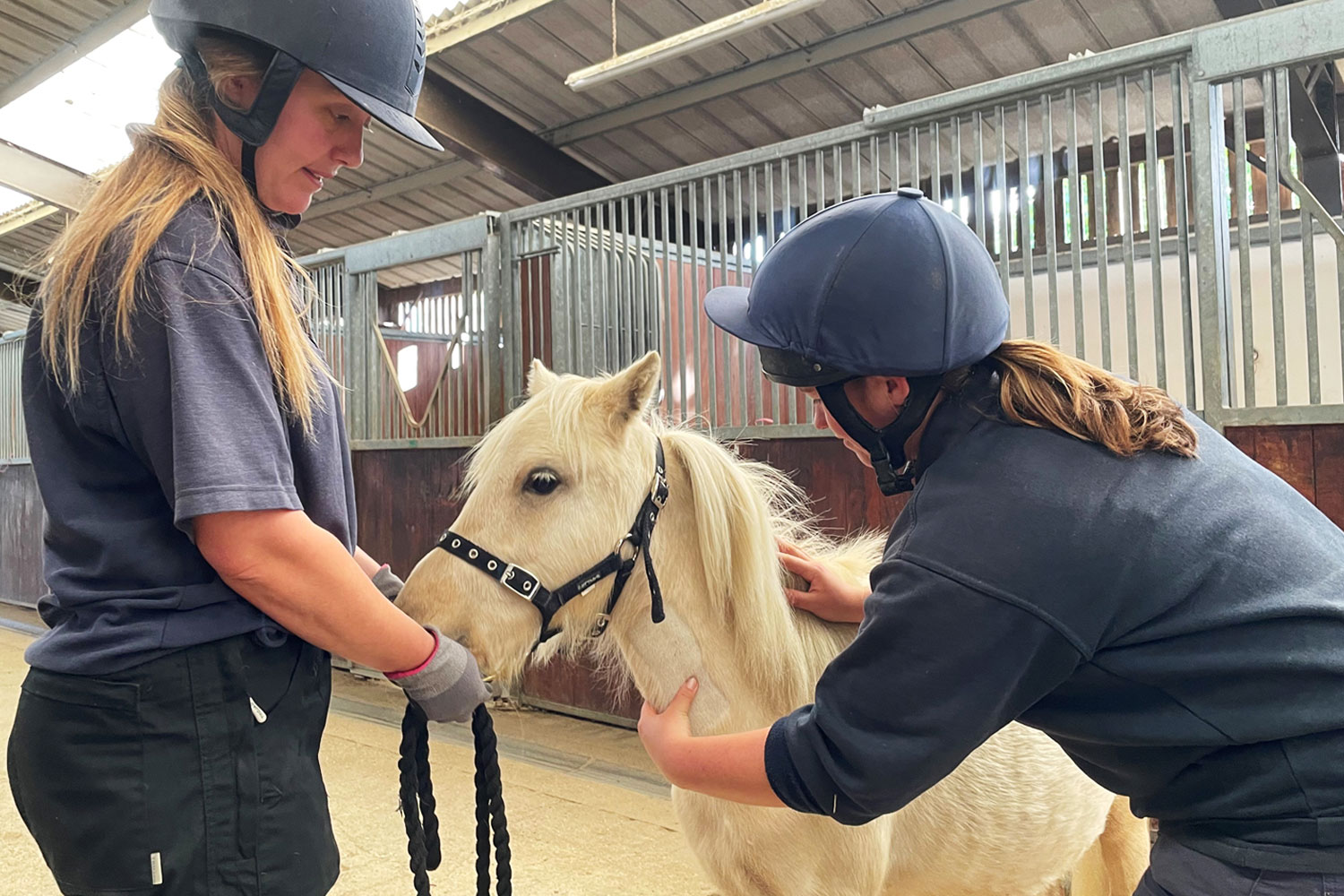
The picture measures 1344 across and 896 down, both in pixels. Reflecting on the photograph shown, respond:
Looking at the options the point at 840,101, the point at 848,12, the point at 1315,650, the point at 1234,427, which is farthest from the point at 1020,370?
the point at 840,101

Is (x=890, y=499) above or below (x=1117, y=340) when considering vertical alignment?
below

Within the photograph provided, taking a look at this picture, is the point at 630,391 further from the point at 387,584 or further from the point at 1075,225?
the point at 1075,225

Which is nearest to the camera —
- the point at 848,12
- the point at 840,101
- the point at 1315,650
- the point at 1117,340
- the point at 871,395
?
the point at 1315,650

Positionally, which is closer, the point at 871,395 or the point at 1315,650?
the point at 1315,650

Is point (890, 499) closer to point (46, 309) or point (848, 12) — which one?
point (46, 309)

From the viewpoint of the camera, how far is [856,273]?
0.92 m

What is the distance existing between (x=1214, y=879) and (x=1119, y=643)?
250 millimetres

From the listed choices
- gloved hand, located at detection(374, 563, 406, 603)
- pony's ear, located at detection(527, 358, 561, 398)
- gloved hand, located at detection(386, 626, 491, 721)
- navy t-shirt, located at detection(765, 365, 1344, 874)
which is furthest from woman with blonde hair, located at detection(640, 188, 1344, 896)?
pony's ear, located at detection(527, 358, 561, 398)

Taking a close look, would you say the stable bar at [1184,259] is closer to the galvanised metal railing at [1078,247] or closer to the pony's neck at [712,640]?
the galvanised metal railing at [1078,247]

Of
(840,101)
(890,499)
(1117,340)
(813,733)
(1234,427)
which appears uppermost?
(840,101)

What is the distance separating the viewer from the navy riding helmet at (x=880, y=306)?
897 mm

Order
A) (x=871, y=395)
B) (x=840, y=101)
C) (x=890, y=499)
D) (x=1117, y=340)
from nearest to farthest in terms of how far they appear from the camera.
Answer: (x=871, y=395) < (x=890, y=499) < (x=1117, y=340) < (x=840, y=101)

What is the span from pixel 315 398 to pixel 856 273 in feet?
1.97

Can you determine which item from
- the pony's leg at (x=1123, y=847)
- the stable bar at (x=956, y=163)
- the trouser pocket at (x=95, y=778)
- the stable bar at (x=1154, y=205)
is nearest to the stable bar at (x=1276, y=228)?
the stable bar at (x=1154, y=205)
